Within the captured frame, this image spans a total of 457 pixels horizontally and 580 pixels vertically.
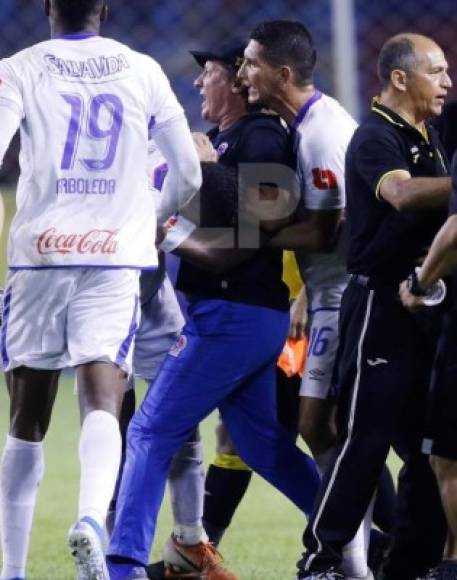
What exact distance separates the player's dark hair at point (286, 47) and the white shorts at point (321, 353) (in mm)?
751

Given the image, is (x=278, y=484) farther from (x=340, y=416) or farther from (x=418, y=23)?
(x=418, y=23)

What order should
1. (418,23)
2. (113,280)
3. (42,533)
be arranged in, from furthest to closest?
(418,23), (42,533), (113,280)

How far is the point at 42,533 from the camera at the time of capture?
243 inches

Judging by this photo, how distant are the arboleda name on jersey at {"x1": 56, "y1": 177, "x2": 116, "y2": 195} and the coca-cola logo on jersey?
0.11m

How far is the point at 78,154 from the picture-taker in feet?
15.2

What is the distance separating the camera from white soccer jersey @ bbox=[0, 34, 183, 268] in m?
4.61

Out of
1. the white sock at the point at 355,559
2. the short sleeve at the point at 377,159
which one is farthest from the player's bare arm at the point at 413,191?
the white sock at the point at 355,559

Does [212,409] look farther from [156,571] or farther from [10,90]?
[10,90]

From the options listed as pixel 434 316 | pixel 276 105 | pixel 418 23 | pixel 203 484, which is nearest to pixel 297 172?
pixel 276 105

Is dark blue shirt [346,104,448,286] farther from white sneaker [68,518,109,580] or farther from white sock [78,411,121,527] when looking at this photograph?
white sneaker [68,518,109,580]

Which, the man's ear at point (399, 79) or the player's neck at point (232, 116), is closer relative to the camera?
the man's ear at point (399, 79)

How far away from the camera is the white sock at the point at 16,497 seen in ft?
15.4

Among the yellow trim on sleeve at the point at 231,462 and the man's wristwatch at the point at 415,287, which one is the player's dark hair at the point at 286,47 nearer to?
the man's wristwatch at the point at 415,287

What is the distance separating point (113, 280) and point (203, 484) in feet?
3.38
